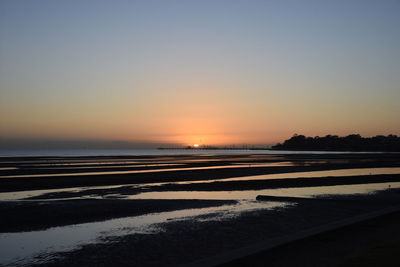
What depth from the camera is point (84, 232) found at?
13.6 metres

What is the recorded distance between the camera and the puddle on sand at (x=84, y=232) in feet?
35.8

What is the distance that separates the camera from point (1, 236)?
12961 millimetres

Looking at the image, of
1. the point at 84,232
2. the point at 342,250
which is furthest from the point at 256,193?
the point at 342,250

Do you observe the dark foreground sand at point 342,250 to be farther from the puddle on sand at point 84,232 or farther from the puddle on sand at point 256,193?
the puddle on sand at point 256,193

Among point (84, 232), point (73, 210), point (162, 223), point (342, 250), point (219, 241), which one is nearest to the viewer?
point (342, 250)

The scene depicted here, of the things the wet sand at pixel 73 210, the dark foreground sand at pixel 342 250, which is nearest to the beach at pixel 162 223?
the wet sand at pixel 73 210

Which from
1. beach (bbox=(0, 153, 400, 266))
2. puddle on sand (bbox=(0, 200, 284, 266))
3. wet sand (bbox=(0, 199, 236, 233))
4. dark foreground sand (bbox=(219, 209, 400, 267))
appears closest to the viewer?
dark foreground sand (bbox=(219, 209, 400, 267))

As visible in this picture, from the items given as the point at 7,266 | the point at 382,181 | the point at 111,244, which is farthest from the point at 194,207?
the point at 382,181

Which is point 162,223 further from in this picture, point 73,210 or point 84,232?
point 73,210

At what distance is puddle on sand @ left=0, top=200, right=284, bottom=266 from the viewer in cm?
1091

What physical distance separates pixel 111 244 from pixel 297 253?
5529mm

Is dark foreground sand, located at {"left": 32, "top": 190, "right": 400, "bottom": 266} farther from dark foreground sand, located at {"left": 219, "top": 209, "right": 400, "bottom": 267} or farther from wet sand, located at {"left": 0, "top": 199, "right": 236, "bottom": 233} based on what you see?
wet sand, located at {"left": 0, "top": 199, "right": 236, "bottom": 233}

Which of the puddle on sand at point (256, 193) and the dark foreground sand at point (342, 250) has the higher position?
the dark foreground sand at point (342, 250)

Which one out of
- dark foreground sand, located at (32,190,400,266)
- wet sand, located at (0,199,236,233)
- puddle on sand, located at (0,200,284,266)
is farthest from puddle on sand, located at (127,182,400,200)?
dark foreground sand, located at (32,190,400,266)
